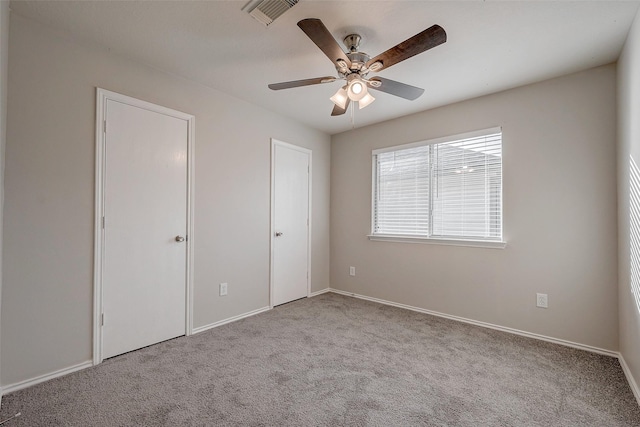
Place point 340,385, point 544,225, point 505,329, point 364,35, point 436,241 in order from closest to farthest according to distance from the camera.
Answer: point 340,385, point 364,35, point 544,225, point 505,329, point 436,241

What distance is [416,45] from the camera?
176 cm

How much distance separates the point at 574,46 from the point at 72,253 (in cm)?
413

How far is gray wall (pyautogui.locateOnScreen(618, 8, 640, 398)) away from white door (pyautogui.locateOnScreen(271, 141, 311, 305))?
3196 millimetres

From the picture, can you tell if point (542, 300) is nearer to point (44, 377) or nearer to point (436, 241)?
point (436, 241)

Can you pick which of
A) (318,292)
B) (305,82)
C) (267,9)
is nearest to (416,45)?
(305,82)

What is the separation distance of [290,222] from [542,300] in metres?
2.89

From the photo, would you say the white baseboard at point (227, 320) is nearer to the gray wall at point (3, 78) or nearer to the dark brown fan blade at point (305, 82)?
the gray wall at point (3, 78)

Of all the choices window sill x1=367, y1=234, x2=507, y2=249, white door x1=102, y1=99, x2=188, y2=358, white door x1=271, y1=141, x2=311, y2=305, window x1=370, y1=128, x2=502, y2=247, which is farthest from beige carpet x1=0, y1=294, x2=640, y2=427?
window x1=370, y1=128, x2=502, y2=247

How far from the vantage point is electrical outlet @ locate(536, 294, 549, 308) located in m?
2.77

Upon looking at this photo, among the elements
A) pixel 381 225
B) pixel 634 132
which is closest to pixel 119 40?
pixel 381 225

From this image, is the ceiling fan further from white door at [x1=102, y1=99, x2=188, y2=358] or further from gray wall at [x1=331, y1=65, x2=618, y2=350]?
gray wall at [x1=331, y1=65, x2=618, y2=350]

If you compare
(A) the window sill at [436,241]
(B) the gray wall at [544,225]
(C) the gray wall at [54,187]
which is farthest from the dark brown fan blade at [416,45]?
(A) the window sill at [436,241]

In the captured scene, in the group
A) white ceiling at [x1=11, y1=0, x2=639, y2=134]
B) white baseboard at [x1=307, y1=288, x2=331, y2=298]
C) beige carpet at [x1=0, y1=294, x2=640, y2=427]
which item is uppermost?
white ceiling at [x1=11, y1=0, x2=639, y2=134]

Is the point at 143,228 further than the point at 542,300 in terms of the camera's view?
No
